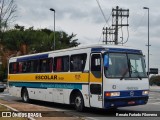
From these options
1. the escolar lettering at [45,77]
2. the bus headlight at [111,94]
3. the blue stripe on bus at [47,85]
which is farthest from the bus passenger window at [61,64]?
the bus headlight at [111,94]

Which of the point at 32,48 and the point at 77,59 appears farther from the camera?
the point at 32,48

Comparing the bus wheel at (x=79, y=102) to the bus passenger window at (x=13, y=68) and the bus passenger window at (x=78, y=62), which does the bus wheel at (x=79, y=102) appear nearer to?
the bus passenger window at (x=78, y=62)

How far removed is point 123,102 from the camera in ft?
56.7

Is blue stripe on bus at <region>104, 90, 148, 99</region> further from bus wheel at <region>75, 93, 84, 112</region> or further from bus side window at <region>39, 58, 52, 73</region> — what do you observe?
bus side window at <region>39, 58, 52, 73</region>

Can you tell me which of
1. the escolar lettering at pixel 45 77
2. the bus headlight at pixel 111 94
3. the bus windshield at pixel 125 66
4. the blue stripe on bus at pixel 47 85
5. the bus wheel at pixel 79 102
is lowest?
the bus wheel at pixel 79 102

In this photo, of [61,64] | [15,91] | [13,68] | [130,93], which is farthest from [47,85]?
[130,93]

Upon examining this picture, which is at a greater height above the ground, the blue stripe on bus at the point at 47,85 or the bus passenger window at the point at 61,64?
the bus passenger window at the point at 61,64

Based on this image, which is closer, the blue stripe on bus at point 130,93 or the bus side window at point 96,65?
the blue stripe on bus at point 130,93

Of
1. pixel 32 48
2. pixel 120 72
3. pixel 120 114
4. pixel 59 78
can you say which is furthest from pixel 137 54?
pixel 32 48

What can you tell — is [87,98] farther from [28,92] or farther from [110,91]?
[28,92]

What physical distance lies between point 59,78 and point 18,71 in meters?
6.34

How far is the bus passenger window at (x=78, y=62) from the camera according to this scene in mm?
18875

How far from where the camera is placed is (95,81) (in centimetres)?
1762

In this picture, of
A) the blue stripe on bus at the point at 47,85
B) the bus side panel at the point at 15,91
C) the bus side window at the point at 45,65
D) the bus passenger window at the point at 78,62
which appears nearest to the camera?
the bus passenger window at the point at 78,62
